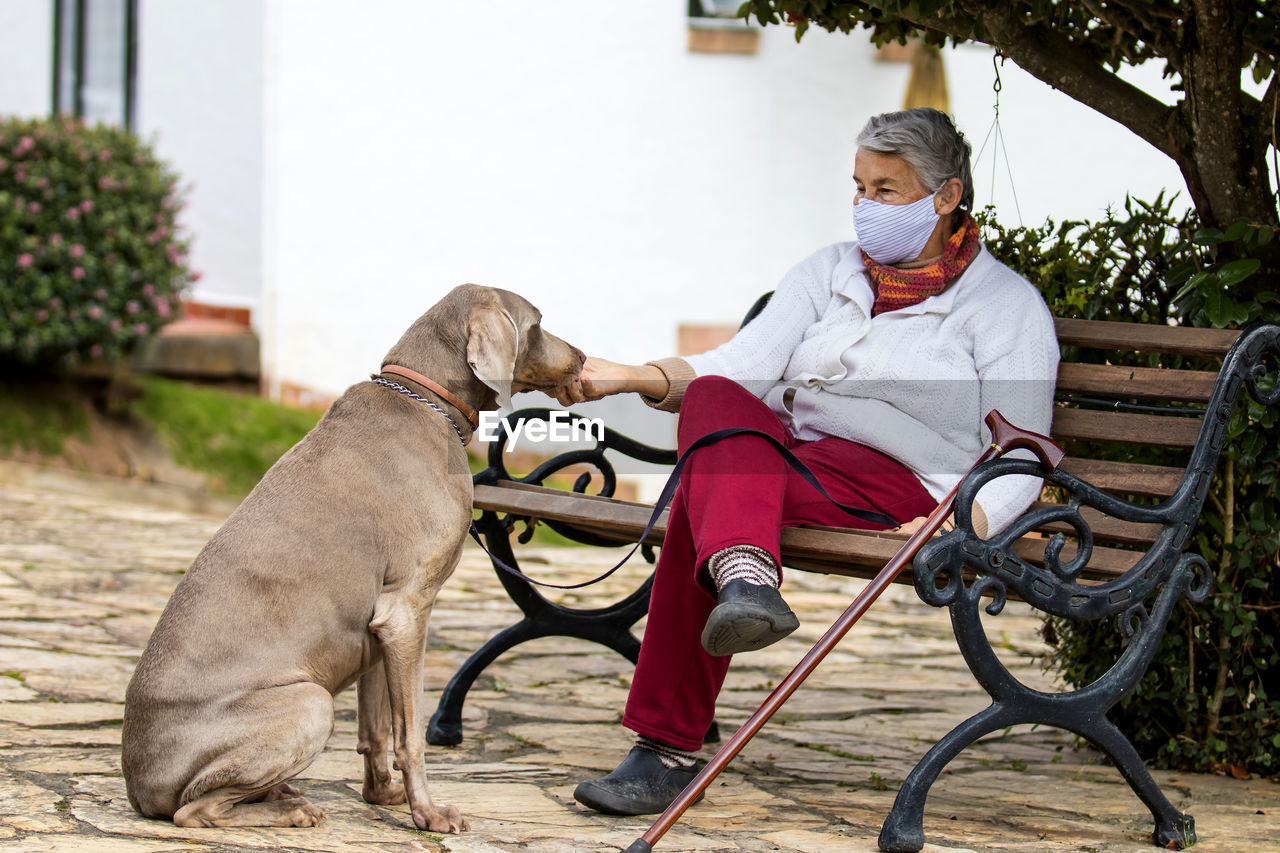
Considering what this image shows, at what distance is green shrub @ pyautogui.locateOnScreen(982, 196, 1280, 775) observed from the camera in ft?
11.4

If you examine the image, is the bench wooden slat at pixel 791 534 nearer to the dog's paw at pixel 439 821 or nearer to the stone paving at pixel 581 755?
the stone paving at pixel 581 755

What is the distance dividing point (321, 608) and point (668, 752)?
88 centimetres

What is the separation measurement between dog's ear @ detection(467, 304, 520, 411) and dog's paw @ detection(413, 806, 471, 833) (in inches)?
35.3

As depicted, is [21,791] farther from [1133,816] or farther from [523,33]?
[523,33]

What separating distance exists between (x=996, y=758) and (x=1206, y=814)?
2.33ft

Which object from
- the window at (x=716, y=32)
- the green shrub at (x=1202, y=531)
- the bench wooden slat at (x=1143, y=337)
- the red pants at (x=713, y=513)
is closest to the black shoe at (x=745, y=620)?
the red pants at (x=713, y=513)

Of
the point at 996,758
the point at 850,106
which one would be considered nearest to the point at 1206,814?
the point at 996,758

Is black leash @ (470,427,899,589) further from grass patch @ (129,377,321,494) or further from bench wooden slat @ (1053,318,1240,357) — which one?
grass patch @ (129,377,321,494)

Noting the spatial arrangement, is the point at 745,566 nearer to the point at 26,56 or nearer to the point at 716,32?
the point at 716,32

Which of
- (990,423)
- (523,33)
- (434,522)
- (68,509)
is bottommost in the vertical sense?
(68,509)

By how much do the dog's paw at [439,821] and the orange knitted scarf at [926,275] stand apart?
168 centimetres

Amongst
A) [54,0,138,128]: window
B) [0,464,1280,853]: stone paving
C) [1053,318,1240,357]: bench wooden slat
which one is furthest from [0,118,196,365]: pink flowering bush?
[1053,318,1240,357]: bench wooden slat

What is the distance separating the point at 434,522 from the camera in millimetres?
3039
